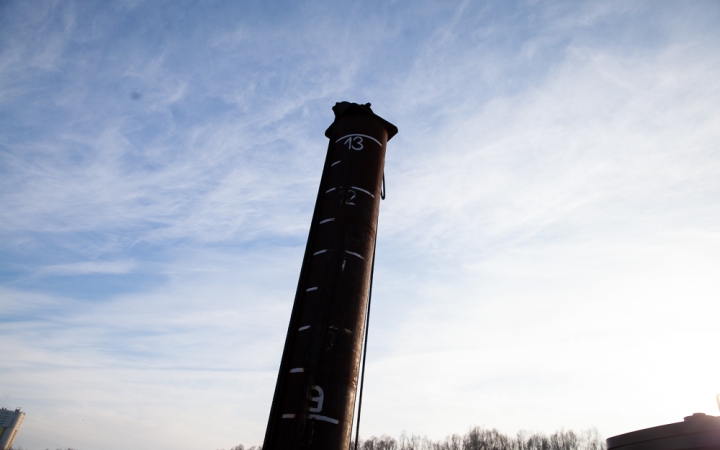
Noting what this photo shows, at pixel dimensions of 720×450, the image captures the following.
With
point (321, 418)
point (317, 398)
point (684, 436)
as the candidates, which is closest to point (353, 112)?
point (317, 398)

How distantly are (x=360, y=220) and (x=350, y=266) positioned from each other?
1219mm

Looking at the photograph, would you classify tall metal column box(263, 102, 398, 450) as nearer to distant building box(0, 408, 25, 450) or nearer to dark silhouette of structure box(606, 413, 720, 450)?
dark silhouette of structure box(606, 413, 720, 450)

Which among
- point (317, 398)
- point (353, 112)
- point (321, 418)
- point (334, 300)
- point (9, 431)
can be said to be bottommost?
point (9, 431)

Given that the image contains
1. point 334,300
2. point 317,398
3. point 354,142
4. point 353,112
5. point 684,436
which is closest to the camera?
point 317,398

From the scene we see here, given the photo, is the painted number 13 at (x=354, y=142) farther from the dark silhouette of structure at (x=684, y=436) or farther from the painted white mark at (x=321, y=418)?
the dark silhouette of structure at (x=684, y=436)

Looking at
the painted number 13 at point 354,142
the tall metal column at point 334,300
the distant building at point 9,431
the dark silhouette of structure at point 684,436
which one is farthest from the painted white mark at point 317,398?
the distant building at point 9,431

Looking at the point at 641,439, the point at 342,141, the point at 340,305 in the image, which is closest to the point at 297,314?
the point at 340,305

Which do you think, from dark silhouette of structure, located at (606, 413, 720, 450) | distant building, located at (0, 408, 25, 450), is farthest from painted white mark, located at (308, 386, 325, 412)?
distant building, located at (0, 408, 25, 450)

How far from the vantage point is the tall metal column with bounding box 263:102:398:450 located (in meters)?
7.56

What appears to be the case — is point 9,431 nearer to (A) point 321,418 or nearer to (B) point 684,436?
(A) point 321,418

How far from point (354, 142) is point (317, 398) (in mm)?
6298

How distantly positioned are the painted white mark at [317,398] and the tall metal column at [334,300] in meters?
0.02

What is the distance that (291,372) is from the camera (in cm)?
807

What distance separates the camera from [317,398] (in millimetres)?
7656
